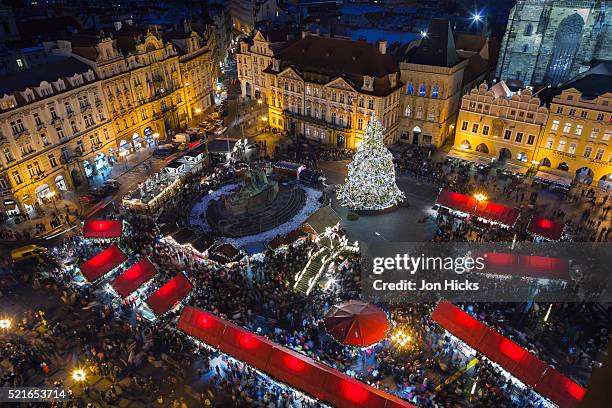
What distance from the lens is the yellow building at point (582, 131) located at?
49.5 m

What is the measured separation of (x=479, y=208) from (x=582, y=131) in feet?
59.4

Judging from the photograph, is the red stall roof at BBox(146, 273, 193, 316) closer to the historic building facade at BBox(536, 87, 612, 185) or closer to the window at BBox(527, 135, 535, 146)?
the window at BBox(527, 135, 535, 146)

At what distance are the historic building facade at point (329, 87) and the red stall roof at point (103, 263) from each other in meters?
35.9

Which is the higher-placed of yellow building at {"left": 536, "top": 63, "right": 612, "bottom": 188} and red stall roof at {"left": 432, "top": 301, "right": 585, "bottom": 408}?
yellow building at {"left": 536, "top": 63, "right": 612, "bottom": 188}

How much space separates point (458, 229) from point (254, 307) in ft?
74.3

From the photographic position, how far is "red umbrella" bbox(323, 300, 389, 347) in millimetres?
30406

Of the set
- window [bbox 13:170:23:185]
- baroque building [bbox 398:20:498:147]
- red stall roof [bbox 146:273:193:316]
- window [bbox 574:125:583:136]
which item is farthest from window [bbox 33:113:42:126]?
window [bbox 574:125:583:136]

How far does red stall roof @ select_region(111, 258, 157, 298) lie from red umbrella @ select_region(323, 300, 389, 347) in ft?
53.0

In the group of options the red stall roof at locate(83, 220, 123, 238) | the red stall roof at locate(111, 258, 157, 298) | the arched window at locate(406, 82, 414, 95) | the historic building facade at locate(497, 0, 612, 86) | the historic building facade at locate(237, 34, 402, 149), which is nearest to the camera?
the red stall roof at locate(111, 258, 157, 298)

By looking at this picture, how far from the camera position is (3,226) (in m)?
47.6

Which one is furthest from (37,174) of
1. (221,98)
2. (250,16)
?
(250,16)

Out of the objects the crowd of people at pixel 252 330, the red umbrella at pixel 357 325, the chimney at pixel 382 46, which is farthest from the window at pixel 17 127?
the chimney at pixel 382 46

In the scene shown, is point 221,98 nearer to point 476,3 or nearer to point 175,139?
point 175,139

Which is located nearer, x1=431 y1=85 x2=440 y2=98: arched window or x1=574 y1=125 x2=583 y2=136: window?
x1=574 y1=125 x2=583 y2=136: window
